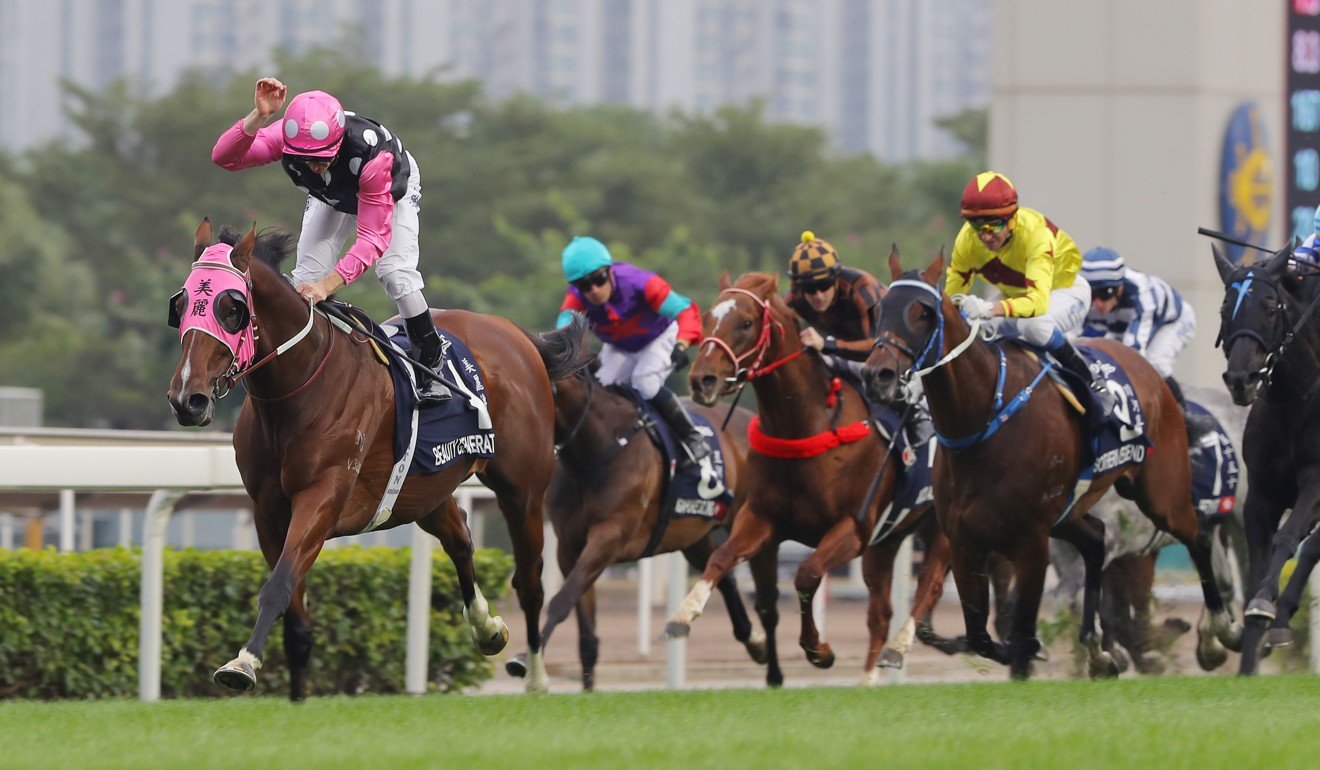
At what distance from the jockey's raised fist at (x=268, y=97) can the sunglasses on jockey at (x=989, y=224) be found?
2274 millimetres

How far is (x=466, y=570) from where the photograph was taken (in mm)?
6953

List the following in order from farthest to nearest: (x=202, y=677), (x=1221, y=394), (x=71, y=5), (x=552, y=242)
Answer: (x=71, y=5), (x=552, y=242), (x=1221, y=394), (x=202, y=677)

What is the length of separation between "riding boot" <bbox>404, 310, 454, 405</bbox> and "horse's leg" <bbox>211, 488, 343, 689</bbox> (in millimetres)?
587

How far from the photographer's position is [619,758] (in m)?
4.55

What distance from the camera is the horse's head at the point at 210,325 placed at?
536cm

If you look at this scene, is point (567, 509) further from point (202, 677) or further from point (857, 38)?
point (857, 38)

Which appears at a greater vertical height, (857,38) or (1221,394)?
(857,38)

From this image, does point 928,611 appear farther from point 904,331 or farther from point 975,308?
point 904,331

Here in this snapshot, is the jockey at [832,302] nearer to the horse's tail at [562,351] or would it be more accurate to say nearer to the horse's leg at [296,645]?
the horse's tail at [562,351]

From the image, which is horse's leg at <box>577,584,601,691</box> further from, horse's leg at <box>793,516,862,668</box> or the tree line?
the tree line

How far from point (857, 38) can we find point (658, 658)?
8787cm

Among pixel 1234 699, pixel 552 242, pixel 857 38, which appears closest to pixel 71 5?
pixel 857 38

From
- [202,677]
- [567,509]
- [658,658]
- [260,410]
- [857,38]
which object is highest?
[857,38]

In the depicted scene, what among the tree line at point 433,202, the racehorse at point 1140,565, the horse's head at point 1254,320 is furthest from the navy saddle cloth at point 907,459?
the tree line at point 433,202
